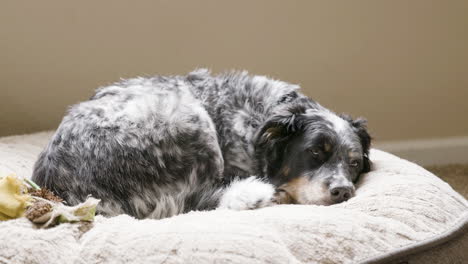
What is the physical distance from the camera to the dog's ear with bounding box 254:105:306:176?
2637 millimetres

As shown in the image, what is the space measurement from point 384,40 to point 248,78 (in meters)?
1.60

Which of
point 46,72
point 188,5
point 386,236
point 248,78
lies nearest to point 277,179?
point 248,78

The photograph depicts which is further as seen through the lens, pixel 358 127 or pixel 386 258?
pixel 358 127

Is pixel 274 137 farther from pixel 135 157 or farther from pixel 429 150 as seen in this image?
pixel 429 150

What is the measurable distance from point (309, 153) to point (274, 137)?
178mm

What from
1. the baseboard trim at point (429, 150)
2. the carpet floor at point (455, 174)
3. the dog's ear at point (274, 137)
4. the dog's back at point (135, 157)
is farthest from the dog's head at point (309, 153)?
the baseboard trim at point (429, 150)

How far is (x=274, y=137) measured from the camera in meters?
2.65

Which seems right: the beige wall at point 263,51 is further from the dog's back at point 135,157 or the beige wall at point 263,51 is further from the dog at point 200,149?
the dog's back at point 135,157

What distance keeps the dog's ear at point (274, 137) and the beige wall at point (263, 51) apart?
4.80 ft

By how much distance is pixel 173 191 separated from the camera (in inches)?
94.2

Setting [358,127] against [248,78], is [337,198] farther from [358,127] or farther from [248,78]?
[248,78]

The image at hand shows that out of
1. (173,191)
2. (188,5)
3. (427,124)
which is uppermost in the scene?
(188,5)

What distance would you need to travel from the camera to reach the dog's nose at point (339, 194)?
2346mm

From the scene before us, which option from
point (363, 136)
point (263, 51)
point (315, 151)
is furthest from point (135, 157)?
point (263, 51)
